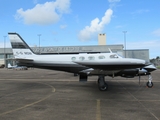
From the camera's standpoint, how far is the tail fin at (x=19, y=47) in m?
14.0

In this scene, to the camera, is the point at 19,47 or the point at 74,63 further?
the point at 19,47

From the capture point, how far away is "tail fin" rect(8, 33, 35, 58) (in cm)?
1400

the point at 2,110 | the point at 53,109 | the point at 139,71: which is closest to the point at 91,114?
the point at 53,109

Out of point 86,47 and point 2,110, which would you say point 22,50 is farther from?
point 86,47

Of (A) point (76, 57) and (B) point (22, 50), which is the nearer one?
(A) point (76, 57)

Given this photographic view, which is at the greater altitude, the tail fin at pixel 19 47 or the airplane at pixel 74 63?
the tail fin at pixel 19 47

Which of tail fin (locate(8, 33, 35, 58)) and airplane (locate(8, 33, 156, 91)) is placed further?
tail fin (locate(8, 33, 35, 58))

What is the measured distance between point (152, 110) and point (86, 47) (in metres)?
68.6

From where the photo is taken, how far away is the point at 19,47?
1420 cm

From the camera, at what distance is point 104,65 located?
9539 mm

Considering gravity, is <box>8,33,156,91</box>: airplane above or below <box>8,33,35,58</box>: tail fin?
below

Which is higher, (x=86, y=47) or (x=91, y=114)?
(x=86, y=47)

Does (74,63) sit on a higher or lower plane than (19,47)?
lower

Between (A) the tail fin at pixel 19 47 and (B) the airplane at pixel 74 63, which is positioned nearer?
(B) the airplane at pixel 74 63
